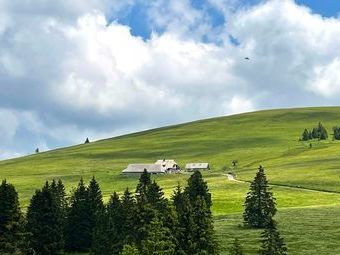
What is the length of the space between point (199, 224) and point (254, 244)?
65.1 feet

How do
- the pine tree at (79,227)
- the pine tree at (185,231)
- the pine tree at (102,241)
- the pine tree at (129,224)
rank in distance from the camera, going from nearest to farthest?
1. the pine tree at (185,231)
2. the pine tree at (129,224)
3. the pine tree at (102,241)
4. the pine tree at (79,227)

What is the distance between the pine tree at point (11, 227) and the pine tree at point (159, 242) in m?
16.1

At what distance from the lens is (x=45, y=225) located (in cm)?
8394

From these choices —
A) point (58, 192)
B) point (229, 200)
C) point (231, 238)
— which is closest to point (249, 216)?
point (231, 238)

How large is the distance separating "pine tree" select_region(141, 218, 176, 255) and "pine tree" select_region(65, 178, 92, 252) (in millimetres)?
25640

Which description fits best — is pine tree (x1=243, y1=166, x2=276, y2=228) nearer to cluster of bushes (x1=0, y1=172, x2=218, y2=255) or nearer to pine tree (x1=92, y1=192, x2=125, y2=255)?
cluster of bushes (x1=0, y1=172, x2=218, y2=255)

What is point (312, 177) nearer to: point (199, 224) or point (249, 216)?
point (249, 216)

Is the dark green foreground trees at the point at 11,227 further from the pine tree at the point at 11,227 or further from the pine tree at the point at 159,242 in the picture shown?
the pine tree at the point at 159,242

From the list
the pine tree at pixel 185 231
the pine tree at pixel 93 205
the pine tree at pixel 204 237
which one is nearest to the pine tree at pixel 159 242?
the pine tree at pixel 185 231

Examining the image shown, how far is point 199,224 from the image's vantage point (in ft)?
227

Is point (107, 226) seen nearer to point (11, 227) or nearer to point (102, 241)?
point (102, 241)

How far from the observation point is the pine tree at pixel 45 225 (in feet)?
273

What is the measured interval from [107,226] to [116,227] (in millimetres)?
2480

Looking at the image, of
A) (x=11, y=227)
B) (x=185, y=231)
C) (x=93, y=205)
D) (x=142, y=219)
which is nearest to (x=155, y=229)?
(x=185, y=231)
